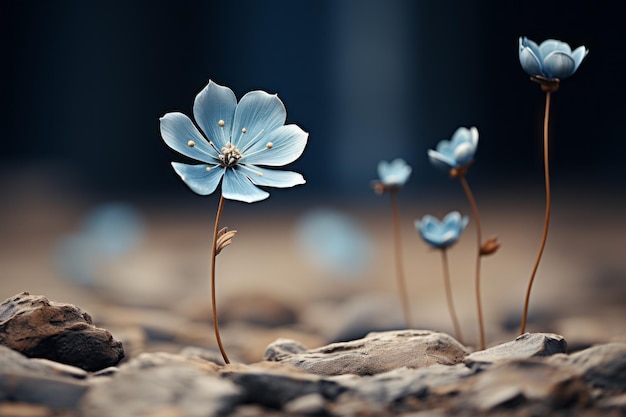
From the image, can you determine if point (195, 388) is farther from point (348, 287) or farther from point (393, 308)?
point (348, 287)

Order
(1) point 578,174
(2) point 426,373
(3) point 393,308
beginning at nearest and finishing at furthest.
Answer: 1. (2) point 426,373
2. (3) point 393,308
3. (1) point 578,174

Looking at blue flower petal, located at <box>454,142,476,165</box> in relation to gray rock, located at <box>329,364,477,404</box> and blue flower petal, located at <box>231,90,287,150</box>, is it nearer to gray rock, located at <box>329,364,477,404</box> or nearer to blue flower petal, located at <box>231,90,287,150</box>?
blue flower petal, located at <box>231,90,287,150</box>

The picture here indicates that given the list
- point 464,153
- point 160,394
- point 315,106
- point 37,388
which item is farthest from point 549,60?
point 315,106

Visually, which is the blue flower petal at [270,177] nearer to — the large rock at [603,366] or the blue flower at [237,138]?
the blue flower at [237,138]

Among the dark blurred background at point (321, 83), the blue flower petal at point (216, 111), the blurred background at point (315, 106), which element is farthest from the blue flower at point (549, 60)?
the dark blurred background at point (321, 83)

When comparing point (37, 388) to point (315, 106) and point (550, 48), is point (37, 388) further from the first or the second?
point (315, 106)

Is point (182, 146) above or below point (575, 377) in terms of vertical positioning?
above

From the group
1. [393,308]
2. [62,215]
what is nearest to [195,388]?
[393,308]
